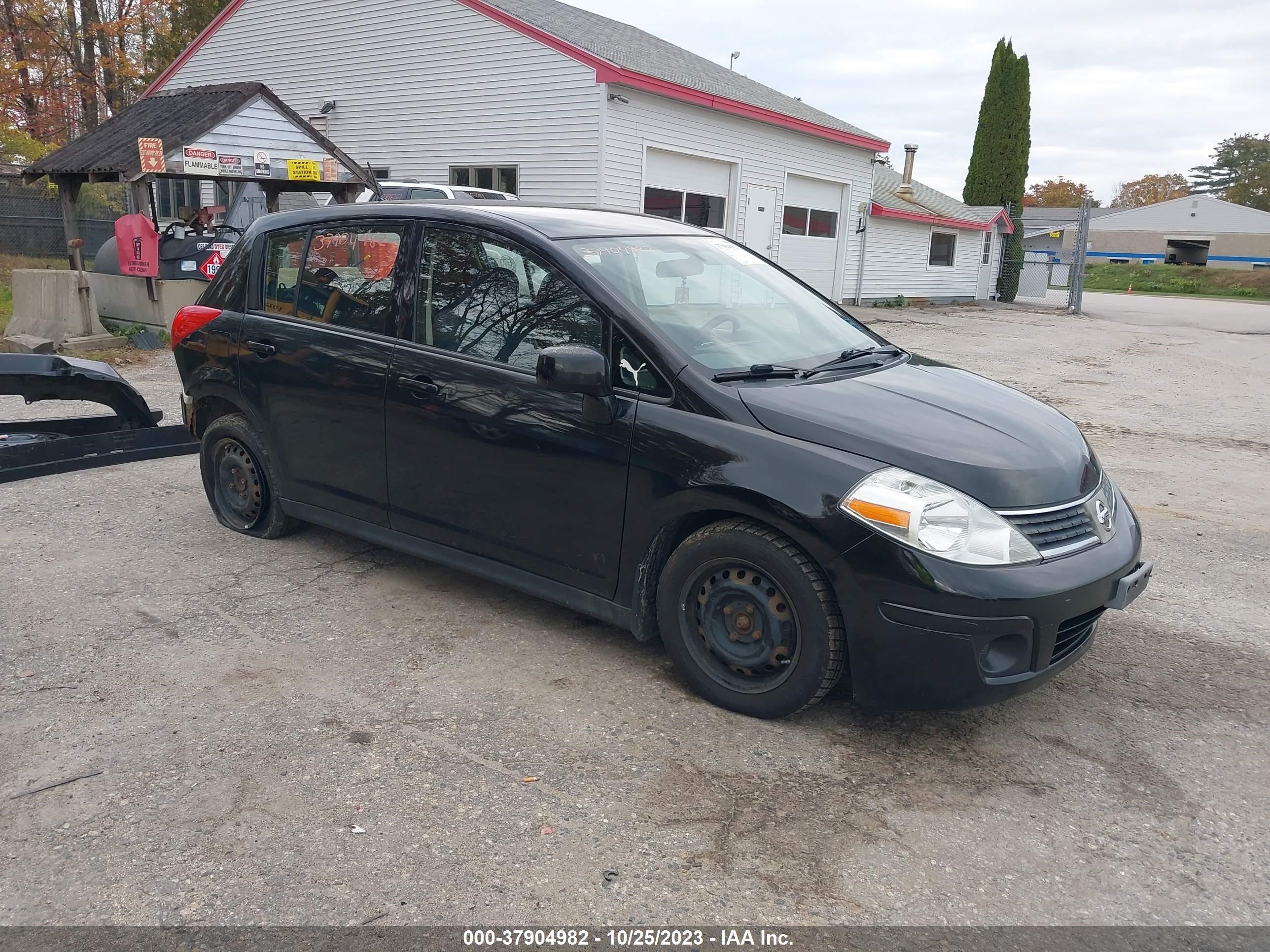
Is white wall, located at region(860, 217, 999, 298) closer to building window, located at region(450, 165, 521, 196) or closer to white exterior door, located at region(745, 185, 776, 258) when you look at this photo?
white exterior door, located at region(745, 185, 776, 258)

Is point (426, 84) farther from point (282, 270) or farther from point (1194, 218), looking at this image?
point (1194, 218)

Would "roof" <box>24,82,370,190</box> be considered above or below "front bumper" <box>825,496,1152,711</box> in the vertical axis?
above

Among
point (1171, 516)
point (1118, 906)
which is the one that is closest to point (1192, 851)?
point (1118, 906)

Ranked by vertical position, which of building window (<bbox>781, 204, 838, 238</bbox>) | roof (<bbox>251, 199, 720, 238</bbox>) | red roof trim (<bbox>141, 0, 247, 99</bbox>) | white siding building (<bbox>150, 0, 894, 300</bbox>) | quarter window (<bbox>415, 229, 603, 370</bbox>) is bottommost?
quarter window (<bbox>415, 229, 603, 370</bbox>)

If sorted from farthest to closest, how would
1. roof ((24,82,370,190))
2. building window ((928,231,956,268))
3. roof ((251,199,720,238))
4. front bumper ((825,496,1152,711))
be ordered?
building window ((928,231,956,268)) < roof ((24,82,370,190)) < roof ((251,199,720,238)) < front bumper ((825,496,1152,711))

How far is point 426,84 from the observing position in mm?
18969

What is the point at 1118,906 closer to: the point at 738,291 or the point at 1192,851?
the point at 1192,851

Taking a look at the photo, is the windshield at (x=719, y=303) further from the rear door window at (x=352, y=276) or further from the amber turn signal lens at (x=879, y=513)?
the rear door window at (x=352, y=276)

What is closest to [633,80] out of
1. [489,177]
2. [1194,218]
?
[489,177]

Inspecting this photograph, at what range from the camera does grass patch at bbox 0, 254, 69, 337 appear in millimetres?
15758

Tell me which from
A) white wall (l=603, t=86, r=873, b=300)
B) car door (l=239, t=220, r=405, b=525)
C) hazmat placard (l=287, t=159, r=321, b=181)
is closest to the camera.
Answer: car door (l=239, t=220, r=405, b=525)

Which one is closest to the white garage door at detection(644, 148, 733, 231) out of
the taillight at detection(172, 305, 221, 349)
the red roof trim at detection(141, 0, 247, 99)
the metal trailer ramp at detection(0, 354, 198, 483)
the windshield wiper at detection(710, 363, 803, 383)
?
the red roof trim at detection(141, 0, 247, 99)

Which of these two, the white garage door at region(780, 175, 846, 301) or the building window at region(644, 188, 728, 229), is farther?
the white garage door at region(780, 175, 846, 301)

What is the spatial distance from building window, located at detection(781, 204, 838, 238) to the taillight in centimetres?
1777
